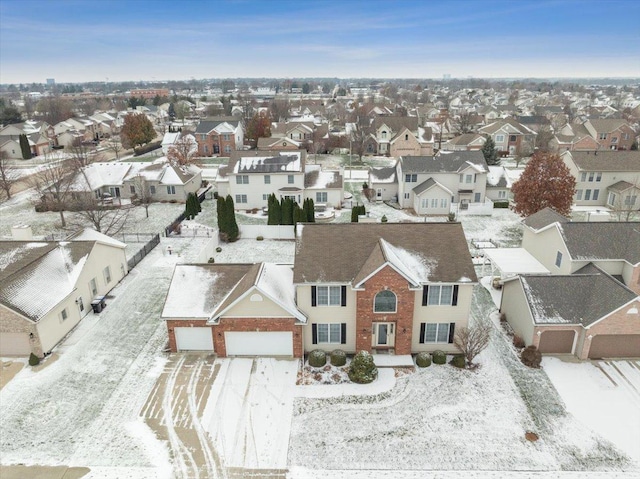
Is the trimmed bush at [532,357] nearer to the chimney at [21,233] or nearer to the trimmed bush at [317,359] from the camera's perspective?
the trimmed bush at [317,359]

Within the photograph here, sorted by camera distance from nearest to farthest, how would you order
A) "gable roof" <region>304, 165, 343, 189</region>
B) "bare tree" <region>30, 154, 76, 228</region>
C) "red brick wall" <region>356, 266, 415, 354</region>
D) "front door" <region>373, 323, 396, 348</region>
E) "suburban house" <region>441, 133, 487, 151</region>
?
1. "red brick wall" <region>356, 266, 415, 354</region>
2. "front door" <region>373, 323, 396, 348</region>
3. "bare tree" <region>30, 154, 76, 228</region>
4. "gable roof" <region>304, 165, 343, 189</region>
5. "suburban house" <region>441, 133, 487, 151</region>

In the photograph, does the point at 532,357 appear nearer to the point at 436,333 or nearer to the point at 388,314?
the point at 436,333

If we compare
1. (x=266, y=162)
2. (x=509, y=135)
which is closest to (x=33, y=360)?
(x=266, y=162)

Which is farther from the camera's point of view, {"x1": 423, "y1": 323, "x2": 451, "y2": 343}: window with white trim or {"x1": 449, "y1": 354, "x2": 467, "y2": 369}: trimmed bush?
{"x1": 423, "y1": 323, "x2": 451, "y2": 343}: window with white trim

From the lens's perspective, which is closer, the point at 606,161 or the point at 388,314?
the point at 388,314

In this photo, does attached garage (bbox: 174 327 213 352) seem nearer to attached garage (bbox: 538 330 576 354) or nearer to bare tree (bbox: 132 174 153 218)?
attached garage (bbox: 538 330 576 354)

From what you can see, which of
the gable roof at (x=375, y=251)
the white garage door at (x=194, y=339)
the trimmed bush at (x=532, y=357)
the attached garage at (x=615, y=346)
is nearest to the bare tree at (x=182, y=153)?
the white garage door at (x=194, y=339)

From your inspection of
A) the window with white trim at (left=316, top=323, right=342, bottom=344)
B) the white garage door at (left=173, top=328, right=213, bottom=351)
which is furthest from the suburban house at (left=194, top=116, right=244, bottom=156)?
the window with white trim at (left=316, top=323, right=342, bottom=344)
